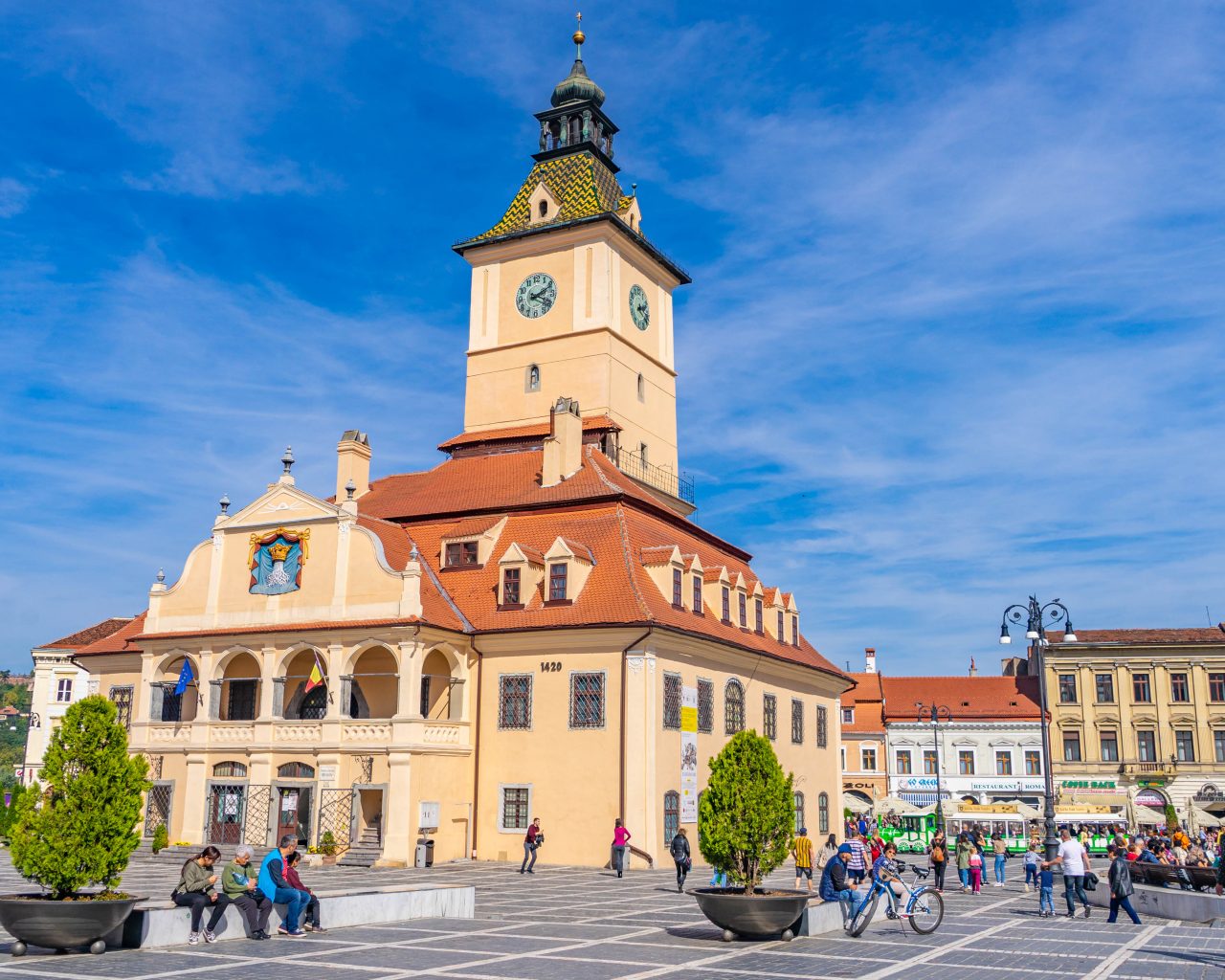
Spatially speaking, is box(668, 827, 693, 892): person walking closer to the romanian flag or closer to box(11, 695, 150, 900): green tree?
the romanian flag

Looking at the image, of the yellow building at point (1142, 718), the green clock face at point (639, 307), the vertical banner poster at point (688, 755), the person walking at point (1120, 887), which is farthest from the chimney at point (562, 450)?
the yellow building at point (1142, 718)

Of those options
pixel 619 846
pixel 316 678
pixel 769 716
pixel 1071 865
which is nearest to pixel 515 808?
pixel 619 846

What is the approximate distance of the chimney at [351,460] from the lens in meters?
47.0

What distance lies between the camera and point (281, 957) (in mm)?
16516

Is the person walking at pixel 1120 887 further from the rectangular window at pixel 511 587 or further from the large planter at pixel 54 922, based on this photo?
the rectangular window at pixel 511 587

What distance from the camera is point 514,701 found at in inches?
1494

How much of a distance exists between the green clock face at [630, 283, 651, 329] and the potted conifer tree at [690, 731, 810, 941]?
1397 inches

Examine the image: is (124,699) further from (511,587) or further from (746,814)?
(746,814)

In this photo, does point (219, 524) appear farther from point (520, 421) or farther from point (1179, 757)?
point (1179, 757)

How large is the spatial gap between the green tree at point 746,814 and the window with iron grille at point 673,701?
16.4 m

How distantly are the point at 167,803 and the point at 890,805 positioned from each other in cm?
3607

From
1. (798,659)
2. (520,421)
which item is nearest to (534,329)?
(520,421)

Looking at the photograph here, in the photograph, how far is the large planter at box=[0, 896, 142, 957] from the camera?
16016 mm

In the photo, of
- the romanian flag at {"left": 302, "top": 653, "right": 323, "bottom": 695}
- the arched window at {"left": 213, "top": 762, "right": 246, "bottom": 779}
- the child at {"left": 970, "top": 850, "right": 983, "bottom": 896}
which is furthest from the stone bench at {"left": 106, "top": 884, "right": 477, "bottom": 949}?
the arched window at {"left": 213, "top": 762, "right": 246, "bottom": 779}
